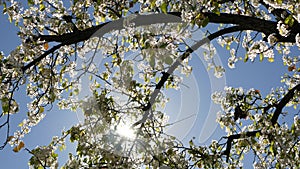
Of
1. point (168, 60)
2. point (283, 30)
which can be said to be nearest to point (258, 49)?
point (283, 30)

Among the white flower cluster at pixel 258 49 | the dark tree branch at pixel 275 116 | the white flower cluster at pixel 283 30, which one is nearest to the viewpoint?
the white flower cluster at pixel 283 30

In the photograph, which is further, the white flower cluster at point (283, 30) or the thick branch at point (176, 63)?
the thick branch at point (176, 63)

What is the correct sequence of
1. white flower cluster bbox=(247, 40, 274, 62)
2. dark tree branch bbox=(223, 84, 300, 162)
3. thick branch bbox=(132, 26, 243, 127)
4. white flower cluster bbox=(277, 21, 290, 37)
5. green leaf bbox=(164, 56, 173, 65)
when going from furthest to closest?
1. dark tree branch bbox=(223, 84, 300, 162)
2. thick branch bbox=(132, 26, 243, 127)
3. white flower cluster bbox=(247, 40, 274, 62)
4. white flower cluster bbox=(277, 21, 290, 37)
5. green leaf bbox=(164, 56, 173, 65)

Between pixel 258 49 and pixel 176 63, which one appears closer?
pixel 258 49

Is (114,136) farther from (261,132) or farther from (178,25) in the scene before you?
(261,132)

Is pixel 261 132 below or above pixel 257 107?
below

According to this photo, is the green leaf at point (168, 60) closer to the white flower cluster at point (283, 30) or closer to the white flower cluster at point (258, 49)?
the white flower cluster at point (283, 30)

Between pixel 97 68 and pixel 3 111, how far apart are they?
2.62 meters

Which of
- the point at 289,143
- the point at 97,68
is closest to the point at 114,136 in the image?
the point at 97,68

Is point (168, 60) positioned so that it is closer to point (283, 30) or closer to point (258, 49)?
point (283, 30)

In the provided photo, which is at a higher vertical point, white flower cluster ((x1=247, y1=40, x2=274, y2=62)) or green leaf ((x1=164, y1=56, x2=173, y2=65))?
white flower cluster ((x1=247, y1=40, x2=274, y2=62))

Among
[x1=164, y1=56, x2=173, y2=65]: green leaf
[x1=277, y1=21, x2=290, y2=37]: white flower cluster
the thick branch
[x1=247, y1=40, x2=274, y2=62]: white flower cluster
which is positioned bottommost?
[x1=164, y1=56, x2=173, y2=65]: green leaf

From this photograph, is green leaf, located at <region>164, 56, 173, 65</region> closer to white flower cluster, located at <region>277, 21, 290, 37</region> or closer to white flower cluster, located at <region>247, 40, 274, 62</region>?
white flower cluster, located at <region>277, 21, 290, 37</region>

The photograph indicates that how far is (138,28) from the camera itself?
6.52 metres
